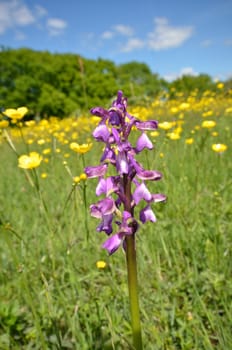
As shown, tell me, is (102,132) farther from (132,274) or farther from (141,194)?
(132,274)

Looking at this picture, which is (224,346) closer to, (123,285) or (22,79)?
(123,285)

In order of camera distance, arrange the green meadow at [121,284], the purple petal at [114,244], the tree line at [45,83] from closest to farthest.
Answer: the purple petal at [114,244] < the green meadow at [121,284] < the tree line at [45,83]

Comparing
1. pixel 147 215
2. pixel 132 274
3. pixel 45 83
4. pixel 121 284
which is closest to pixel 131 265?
pixel 132 274

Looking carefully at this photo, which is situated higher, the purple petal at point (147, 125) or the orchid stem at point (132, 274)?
the purple petal at point (147, 125)

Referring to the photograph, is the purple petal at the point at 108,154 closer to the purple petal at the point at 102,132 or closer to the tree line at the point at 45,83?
the purple petal at the point at 102,132

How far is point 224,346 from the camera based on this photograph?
4.03 feet

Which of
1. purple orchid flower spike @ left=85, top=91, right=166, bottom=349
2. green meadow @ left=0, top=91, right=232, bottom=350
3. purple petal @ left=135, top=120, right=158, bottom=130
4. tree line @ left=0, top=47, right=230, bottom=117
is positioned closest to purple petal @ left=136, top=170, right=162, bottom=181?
purple orchid flower spike @ left=85, top=91, right=166, bottom=349

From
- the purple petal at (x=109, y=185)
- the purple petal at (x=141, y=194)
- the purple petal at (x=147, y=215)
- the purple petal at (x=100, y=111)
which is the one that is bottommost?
the purple petal at (x=147, y=215)

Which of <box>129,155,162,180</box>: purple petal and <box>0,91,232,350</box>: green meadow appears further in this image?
<box>0,91,232,350</box>: green meadow

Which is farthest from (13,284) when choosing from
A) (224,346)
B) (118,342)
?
(224,346)

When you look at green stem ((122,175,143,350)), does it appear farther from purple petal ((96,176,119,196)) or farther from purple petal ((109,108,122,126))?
purple petal ((109,108,122,126))

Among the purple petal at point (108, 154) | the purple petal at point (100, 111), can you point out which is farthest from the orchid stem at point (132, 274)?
the purple petal at point (100, 111)

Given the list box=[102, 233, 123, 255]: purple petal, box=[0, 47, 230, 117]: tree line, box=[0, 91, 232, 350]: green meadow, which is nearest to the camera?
box=[102, 233, 123, 255]: purple petal

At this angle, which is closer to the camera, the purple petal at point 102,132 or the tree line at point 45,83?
the purple petal at point 102,132
